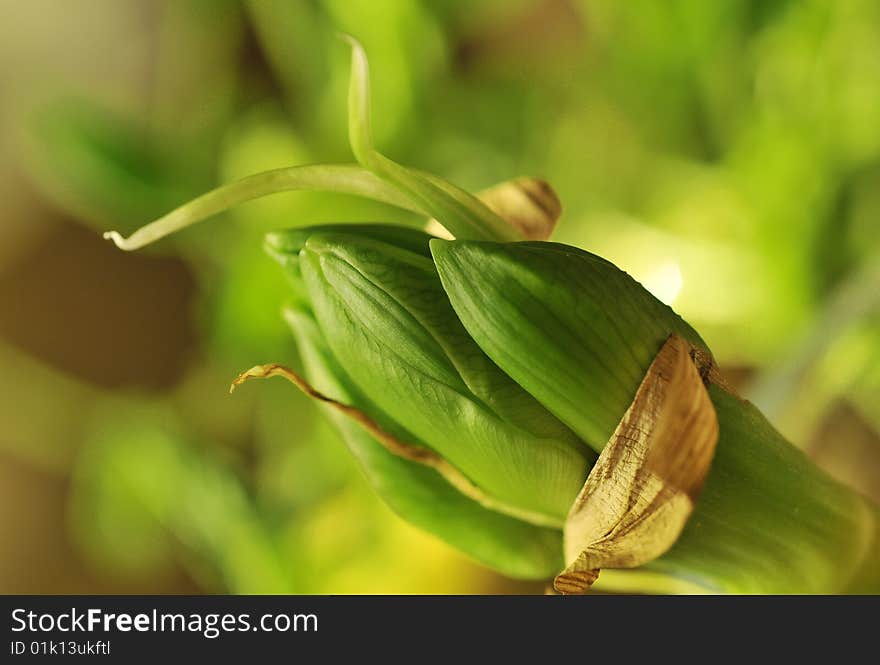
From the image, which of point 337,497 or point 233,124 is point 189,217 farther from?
point 233,124

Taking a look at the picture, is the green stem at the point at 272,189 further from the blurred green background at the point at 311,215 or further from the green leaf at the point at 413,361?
the blurred green background at the point at 311,215

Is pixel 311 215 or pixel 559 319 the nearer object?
pixel 559 319

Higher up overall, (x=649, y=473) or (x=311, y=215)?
(x=311, y=215)

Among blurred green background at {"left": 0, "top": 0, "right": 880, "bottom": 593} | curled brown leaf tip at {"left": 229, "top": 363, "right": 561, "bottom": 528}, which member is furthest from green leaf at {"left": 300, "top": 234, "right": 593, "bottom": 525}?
blurred green background at {"left": 0, "top": 0, "right": 880, "bottom": 593}

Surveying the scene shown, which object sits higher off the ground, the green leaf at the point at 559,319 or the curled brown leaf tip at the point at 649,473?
the green leaf at the point at 559,319

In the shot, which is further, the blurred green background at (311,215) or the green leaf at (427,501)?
the blurred green background at (311,215)

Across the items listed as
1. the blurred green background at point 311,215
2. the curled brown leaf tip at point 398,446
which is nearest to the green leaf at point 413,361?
the curled brown leaf tip at point 398,446

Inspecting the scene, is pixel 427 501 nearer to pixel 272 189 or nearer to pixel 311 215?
pixel 272 189

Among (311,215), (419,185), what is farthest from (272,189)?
(311,215)
